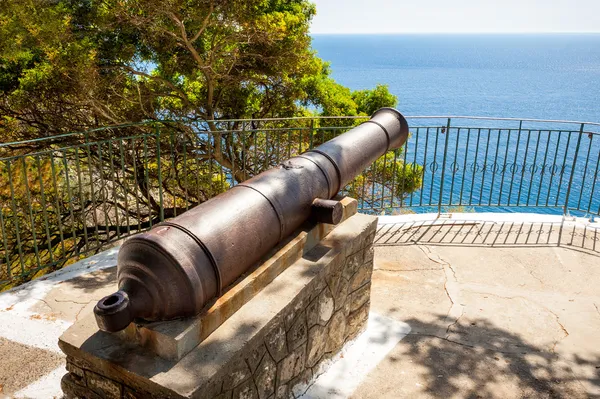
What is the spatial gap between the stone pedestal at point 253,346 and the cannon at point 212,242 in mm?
158

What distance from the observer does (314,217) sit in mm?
3287

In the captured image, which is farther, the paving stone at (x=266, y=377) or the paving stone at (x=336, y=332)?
the paving stone at (x=336, y=332)

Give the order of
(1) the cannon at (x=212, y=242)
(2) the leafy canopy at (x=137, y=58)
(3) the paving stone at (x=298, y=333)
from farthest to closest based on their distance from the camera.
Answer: (2) the leafy canopy at (x=137, y=58) → (3) the paving stone at (x=298, y=333) → (1) the cannon at (x=212, y=242)

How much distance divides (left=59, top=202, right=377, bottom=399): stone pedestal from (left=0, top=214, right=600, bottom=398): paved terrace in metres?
0.41

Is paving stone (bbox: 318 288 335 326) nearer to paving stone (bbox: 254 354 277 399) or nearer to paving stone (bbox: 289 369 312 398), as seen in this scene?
paving stone (bbox: 289 369 312 398)

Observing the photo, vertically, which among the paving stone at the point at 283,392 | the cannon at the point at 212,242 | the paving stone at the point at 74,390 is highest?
the cannon at the point at 212,242

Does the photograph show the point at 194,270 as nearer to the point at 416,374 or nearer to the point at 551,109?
the point at 416,374

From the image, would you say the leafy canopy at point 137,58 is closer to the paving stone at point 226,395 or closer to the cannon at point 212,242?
the cannon at point 212,242

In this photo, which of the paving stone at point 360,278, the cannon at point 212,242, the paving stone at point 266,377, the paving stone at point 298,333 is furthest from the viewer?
the paving stone at point 360,278

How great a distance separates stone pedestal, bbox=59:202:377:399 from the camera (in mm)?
2254

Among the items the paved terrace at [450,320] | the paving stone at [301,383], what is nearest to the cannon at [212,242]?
the paving stone at [301,383]

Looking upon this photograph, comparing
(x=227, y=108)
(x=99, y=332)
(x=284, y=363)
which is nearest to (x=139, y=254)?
(x=99, y=332)

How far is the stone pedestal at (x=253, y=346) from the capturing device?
2.25m

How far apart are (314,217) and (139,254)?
4.28 feet
